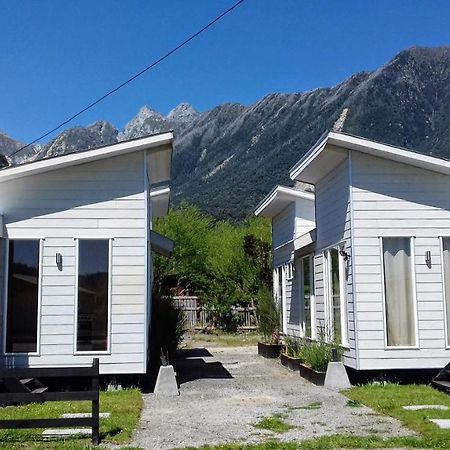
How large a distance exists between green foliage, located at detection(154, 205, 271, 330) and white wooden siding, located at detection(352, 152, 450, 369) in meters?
12.8

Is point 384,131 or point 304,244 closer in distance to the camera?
point 304,244

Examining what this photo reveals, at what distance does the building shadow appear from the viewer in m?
12.9

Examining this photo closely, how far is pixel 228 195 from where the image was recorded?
77062mm

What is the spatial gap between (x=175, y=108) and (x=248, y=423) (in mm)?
179488

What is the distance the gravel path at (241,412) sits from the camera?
7273 mm

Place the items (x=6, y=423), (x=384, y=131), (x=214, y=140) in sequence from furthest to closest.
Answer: (x=214, y=140)
(x=384, y=131)
(x=6, y=423)

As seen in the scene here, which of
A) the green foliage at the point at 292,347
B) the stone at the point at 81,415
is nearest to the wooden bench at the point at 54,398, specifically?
the stone at the point at 81,415

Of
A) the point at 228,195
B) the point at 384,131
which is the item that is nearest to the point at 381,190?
the point at 228,195

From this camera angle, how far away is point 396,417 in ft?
26.5

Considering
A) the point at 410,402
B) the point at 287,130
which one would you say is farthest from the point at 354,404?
the point at 287,130

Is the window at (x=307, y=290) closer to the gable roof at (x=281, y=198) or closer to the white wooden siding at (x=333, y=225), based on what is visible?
the white wooden siding at (x=333, y=225)

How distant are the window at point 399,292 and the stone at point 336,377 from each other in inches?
35.0

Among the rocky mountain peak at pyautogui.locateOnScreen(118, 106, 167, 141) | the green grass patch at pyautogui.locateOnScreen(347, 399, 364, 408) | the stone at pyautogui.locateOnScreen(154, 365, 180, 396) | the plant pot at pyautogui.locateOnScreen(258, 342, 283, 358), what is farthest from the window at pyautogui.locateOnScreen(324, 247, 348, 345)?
the rocky mountain peak at pyautogui.locateOnScreen(118, 106, 167, 141)

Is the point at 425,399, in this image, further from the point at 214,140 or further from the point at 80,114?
the point at 214,140
